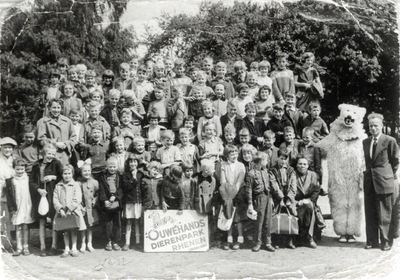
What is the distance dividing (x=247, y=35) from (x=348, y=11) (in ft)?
9.46

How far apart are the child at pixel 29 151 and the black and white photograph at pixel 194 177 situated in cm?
2

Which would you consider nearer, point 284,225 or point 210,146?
point 284,225

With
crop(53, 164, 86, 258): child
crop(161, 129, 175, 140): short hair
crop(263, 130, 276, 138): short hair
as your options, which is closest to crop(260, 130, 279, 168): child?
crop(263, 130, 276, 138): short hair

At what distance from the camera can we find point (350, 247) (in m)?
5.86

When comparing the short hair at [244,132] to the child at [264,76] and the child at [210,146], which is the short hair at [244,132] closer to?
the child at [210,146]

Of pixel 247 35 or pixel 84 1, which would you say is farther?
pixel 247 35

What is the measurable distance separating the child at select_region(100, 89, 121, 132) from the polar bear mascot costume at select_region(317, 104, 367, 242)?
9.32 ft

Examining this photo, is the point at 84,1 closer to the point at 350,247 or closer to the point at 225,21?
the point at 225,21

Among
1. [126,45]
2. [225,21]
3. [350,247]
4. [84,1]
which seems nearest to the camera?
[350,247]

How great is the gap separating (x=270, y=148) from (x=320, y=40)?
2.86 m

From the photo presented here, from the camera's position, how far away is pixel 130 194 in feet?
18.5

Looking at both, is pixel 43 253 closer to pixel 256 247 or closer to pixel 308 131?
pixel 256 247

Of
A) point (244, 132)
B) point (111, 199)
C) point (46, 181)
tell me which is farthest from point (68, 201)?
point (244, 132)

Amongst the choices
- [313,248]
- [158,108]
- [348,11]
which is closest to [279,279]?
[313,248]
